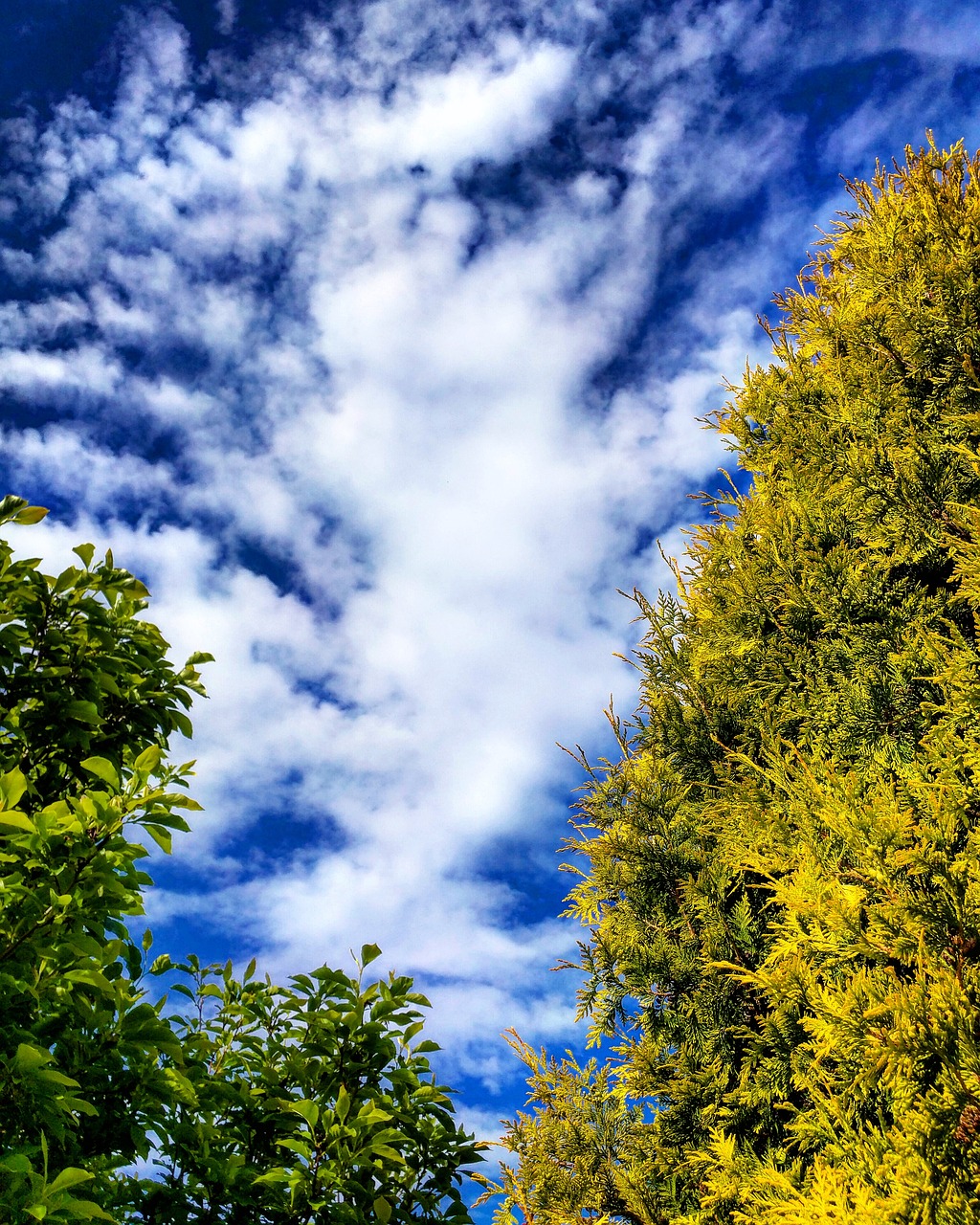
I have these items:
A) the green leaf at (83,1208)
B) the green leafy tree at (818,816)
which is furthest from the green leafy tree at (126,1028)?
the green leafy tree at (818,816)

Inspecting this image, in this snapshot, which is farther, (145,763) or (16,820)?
(145,763)

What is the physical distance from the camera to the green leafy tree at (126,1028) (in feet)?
8.14

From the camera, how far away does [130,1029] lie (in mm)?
2855

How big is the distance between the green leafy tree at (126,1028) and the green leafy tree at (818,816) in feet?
7.02

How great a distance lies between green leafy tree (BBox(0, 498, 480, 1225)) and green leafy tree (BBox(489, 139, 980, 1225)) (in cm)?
214

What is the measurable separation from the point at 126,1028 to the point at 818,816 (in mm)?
3629

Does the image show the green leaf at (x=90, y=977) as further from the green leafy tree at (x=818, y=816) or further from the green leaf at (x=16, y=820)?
the green leafy tree at (x=818, y=816)

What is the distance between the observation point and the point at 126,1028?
288cm

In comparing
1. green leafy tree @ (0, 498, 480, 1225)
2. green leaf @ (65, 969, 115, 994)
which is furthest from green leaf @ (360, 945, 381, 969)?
green leaf @ (65, 969, 115, 994)

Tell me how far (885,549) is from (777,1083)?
386 cm

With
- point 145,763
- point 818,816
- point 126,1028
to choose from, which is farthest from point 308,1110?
point 818,816

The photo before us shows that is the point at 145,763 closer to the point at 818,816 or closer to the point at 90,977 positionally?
the point at 90,977

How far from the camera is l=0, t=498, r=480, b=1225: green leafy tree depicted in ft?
8.14

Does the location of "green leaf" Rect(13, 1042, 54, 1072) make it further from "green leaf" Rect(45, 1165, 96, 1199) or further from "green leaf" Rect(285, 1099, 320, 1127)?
"green leaf" Rect(285, 1099, 320, 1127)
